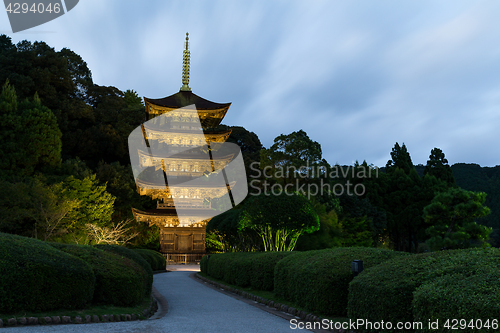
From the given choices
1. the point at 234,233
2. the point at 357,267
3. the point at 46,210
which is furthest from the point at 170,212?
the point at 357,267

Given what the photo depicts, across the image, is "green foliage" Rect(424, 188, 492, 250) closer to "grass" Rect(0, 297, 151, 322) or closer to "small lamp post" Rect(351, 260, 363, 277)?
"small lamp post" Rect(351, 260, 363, 277)

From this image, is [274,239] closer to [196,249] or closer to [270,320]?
[270,320]

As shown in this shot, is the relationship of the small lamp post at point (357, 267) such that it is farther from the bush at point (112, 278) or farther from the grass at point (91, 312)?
the bush at point (112, 278)

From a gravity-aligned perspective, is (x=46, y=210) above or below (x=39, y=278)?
above

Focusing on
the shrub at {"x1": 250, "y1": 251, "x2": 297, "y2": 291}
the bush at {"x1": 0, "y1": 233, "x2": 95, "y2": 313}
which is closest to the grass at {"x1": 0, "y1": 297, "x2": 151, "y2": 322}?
the bush at {"x1": 0, "y1": 233, "x2": 95, "y2": 313}

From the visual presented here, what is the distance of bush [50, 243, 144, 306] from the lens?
22.8ft

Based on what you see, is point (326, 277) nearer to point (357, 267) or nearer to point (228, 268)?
point (357, 267)

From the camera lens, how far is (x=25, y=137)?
28.9m

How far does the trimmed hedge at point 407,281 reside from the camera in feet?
13.8

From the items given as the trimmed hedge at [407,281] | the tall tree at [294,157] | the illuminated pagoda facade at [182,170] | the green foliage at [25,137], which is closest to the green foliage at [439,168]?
the tall tree at [294,157]

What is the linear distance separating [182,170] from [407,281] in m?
27.9

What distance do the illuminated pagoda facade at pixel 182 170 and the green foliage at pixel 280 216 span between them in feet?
50.2

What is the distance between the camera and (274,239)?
15.1 meters

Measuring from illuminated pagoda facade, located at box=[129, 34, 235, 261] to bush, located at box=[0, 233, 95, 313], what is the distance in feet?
75.5
